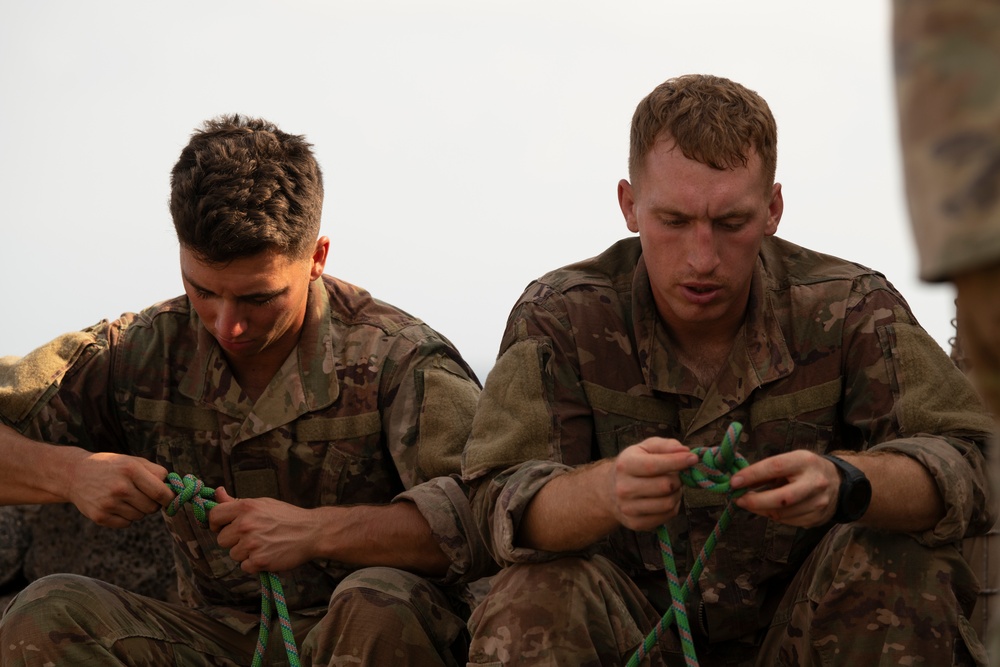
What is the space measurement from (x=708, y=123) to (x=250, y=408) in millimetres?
1702

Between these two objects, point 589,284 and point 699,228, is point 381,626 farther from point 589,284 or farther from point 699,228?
point 699,228

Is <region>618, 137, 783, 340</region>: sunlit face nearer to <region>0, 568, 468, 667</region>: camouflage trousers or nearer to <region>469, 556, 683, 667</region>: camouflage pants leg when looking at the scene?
<region>469, 556, 683, 667</region>: camouflage pants leg

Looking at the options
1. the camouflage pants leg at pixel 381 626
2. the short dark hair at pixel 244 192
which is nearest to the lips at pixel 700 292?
the camouflage pants leg at pixel 381 626

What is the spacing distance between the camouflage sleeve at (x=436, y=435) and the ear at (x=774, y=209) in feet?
3.34

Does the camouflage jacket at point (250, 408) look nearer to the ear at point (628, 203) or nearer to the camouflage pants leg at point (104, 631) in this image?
the camouflage pants leg at point (104, 631)

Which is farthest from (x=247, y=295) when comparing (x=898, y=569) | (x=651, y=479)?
(x=898, y=569)

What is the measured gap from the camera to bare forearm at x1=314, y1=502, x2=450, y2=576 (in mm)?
3949

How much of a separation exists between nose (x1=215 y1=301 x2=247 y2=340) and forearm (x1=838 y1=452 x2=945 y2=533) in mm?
1828

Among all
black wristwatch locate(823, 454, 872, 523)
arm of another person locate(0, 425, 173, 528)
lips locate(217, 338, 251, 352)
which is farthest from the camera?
lips locate(217, 338, 251, 352)

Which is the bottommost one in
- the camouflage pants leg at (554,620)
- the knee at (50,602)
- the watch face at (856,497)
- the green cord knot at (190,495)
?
the knee at (50,602)

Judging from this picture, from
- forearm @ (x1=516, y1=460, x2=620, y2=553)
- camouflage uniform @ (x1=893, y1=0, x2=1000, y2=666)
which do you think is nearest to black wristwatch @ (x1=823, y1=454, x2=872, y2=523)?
forearm @ (x1=516, y1=460, x2=620, y2=553)

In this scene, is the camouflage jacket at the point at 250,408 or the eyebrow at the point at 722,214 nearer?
the eyebrow at the point at 722,214

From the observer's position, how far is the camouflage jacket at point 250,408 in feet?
13.9

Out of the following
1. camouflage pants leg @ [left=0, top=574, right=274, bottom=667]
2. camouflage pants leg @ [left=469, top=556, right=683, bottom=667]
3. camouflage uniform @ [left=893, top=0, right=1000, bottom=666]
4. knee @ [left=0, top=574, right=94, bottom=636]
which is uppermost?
camouflage uniform @ [left=893, top=0, right=1000, bottom=666]
